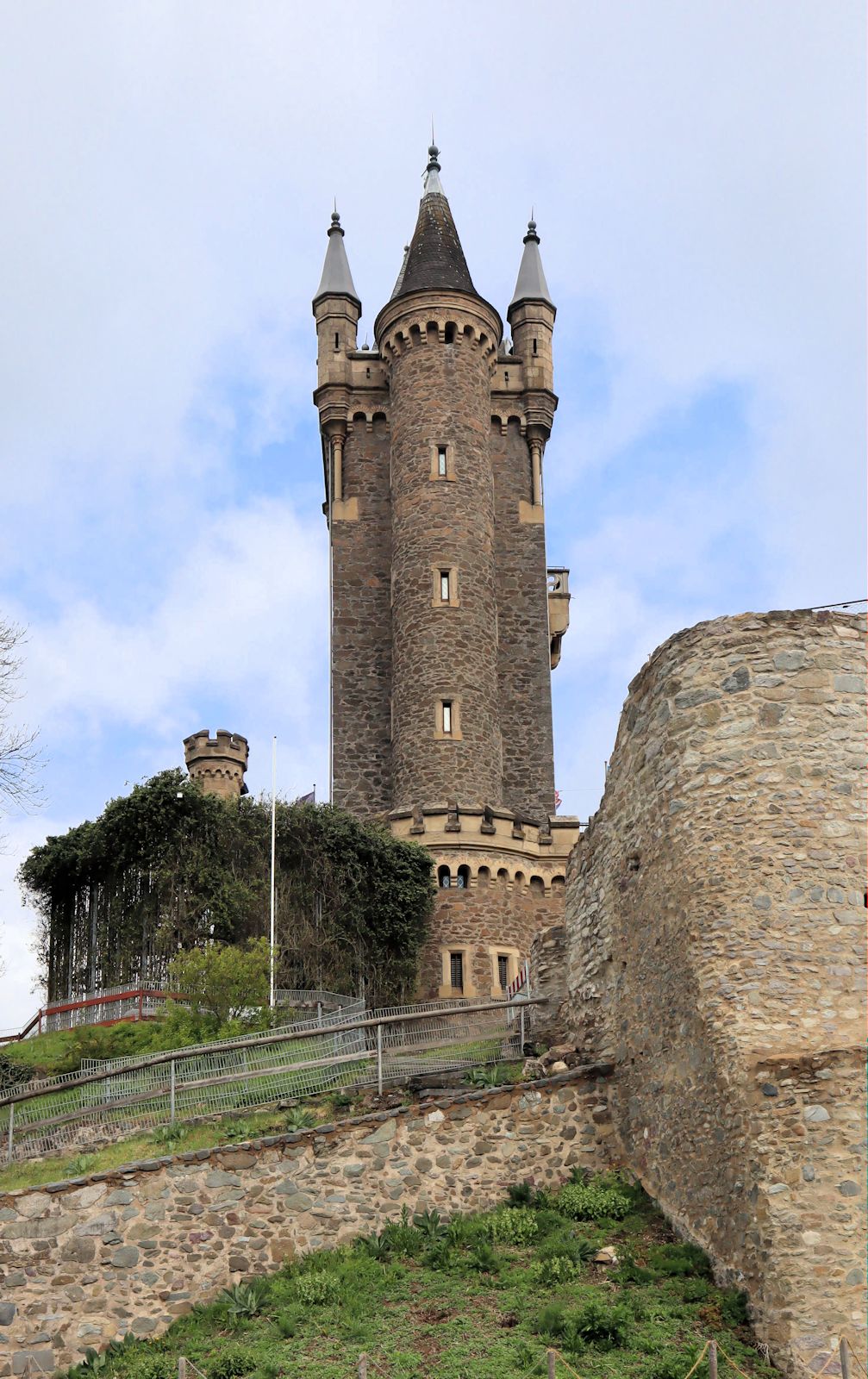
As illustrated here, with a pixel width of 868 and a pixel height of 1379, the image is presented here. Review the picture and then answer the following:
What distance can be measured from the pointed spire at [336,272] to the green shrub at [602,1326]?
1507 inches

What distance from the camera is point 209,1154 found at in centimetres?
1664

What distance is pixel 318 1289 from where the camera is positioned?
15.3m

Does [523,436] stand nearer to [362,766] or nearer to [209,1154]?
[362,766]

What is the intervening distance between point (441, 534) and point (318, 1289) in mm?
28537

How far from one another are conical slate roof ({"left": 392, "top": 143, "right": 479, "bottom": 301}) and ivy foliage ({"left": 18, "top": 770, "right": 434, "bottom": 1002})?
54.3 ft

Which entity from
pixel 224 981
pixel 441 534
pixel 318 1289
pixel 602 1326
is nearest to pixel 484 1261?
Answer: pixel 318 1289

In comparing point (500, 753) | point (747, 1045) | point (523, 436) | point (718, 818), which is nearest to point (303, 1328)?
point (747, 1045)

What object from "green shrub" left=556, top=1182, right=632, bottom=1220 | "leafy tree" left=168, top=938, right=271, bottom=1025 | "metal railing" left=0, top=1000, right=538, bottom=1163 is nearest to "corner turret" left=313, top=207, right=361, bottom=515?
"leafy tree" left=168, top=938, right=271, bottom=1025

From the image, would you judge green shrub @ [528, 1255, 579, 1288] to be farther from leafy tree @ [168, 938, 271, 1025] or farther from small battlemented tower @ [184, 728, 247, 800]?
small battlemented tower @ [184, 728, 247, 800]

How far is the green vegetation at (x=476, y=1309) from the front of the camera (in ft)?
44.8

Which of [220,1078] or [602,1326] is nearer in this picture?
[602,1326]

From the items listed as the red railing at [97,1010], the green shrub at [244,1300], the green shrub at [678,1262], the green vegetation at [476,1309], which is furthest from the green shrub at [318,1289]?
the red railing at [97,1010]

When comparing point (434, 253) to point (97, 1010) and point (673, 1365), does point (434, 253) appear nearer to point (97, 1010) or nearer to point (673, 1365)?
point (97, 1010)

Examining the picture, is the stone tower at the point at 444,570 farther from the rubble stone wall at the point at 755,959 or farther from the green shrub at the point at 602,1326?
the green shrub at the point at 602,1326
